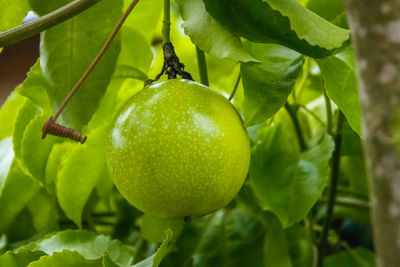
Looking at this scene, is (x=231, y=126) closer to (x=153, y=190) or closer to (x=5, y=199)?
(x=153, y=190)

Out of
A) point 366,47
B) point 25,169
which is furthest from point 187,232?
point 366,47

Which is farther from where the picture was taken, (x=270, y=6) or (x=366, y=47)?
(x=270, y=6)

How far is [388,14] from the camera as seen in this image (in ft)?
0.63

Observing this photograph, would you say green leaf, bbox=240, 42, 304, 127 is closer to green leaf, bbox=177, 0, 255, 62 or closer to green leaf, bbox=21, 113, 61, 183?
green leaf, bbox=177, 0, 255, 62

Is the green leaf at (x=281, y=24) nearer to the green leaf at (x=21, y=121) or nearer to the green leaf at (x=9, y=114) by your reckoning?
the green leaf at (x=21, y=121)

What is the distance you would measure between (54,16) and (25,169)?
208 millimetres

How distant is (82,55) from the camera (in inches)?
18.4

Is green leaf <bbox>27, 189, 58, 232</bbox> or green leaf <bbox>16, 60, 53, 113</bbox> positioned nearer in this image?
green leaf <bbox>16, 60, 53, 113</bbox>

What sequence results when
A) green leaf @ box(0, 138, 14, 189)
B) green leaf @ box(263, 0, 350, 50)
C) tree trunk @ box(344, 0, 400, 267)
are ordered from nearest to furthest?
1. tree trunk @ box(344, 0, 400, 267)
2. green leaf @ box(263, 0, 350, 50)
3. green leaf @ box(0, 138, 14, 189)

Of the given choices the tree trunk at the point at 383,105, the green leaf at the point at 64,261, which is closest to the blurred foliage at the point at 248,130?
the green leaf at the point at 64,261

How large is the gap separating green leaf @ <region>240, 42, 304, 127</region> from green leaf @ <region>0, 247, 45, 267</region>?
21 centimetres

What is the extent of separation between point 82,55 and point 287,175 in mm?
200

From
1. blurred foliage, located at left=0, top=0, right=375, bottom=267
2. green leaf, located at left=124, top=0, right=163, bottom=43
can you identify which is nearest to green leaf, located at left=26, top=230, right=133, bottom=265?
blurred foliage, located at left=0, top=0, right=375, bottom=267

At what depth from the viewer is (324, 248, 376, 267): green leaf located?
641mm
